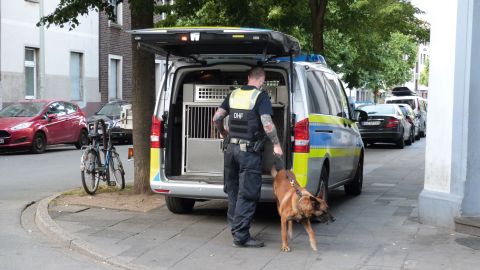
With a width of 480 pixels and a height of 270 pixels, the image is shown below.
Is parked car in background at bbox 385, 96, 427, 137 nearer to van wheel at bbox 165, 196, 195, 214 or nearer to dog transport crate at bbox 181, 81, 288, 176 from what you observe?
van wheel at bbox 165, 196, 195, 214

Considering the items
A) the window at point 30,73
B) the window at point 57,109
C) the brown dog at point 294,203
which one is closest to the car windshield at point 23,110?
the window at point 57,109

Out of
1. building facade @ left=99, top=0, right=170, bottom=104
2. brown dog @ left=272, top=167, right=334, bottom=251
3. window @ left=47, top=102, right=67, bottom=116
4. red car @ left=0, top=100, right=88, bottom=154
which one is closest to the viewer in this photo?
brown dog @ left=272, top=167, right=334, bottom=251

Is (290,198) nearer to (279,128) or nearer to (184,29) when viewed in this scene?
(279,128)

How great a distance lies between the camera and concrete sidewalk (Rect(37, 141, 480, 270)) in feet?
20.8

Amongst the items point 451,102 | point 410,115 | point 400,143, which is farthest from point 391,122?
point 451,102

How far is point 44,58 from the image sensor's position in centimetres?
2639

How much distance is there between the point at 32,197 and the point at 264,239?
4697 millimetres

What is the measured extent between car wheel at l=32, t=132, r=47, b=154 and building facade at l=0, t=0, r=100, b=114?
4822 millimetres

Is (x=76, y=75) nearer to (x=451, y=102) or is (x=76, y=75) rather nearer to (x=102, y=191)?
(x=102, y=191)

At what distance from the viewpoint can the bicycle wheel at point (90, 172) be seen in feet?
32.5

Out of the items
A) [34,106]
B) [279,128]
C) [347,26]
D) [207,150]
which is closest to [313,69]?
[279,128]

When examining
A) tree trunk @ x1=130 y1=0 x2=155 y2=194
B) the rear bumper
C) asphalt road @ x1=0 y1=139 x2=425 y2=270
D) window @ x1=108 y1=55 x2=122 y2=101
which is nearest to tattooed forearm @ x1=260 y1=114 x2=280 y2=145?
the rear bumper

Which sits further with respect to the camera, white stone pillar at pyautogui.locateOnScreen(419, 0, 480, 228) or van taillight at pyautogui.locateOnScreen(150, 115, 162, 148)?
van taillight at pyautogui.locateOnScreen(150, 115, 162, 148)

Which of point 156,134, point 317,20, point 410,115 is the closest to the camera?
point 156,134
